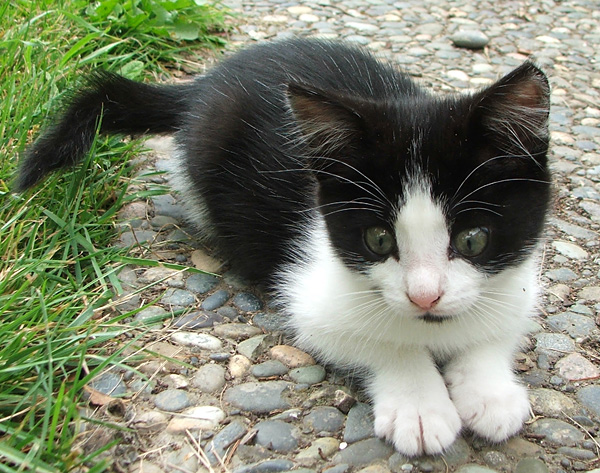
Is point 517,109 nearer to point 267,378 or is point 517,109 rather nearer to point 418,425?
point 418,425

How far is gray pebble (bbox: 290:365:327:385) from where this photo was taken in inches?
85.6

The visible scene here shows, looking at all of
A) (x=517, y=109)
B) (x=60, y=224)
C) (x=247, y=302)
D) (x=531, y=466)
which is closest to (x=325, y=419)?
(x=531, y=466)

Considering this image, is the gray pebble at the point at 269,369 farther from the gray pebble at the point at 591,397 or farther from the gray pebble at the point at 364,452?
the gray pebble at the point at 591,397

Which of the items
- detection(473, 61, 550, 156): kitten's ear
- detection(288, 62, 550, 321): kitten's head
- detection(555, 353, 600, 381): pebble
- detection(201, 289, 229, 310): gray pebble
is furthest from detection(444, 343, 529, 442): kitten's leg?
detection(201, 289, 229, 310): gray pebble

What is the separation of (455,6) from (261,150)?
3354mm

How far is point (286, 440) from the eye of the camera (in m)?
1.91

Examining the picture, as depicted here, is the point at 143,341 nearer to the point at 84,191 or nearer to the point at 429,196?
the point at 84,191

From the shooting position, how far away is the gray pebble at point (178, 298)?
8.14 feet

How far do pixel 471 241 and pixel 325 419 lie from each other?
2.13 feet

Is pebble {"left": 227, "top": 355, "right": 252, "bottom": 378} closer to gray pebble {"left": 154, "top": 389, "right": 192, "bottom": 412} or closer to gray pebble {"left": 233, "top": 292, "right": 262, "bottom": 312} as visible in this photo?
gray pebble {"left": 154, "top": 389, "right": 192, "bottom": 412}

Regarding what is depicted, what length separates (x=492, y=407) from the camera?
6.38ft

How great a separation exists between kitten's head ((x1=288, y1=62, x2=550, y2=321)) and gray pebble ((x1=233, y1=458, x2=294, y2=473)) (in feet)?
1.65

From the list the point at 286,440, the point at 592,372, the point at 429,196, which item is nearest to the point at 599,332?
the point at 592,372

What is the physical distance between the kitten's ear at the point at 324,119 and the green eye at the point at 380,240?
25 centimetres
